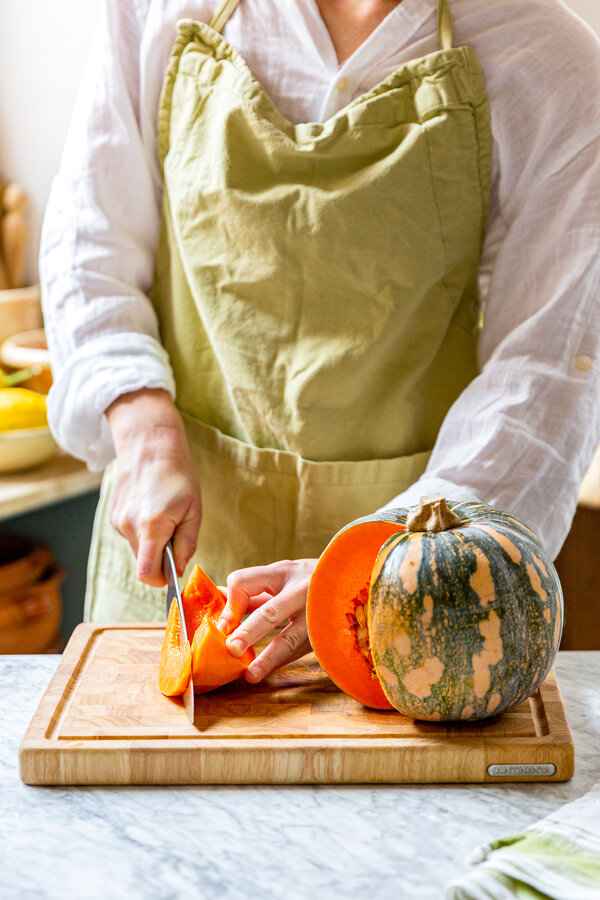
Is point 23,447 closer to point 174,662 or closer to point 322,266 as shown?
point 322,266

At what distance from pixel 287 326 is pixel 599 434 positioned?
1.28ft

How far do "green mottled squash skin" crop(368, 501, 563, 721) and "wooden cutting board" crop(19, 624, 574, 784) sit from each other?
0.03 metres

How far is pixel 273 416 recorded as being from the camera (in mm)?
1265

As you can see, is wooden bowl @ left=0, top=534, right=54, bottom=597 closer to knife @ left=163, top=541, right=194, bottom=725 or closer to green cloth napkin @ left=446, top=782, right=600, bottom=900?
knife @ left=163, top=541, right=194, bottom=725

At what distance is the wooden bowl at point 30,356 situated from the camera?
229 centimetres

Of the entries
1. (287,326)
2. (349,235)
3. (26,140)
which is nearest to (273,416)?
(287,326)

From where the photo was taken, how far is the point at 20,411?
83.7 inches

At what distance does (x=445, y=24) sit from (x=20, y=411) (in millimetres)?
1287

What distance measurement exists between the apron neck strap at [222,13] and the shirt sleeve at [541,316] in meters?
0.35

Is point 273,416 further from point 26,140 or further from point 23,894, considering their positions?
point 26,140

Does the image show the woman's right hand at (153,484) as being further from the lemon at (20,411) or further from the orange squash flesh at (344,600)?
the lemon at (20,411)

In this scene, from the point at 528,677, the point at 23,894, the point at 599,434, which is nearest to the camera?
the point at 23,894

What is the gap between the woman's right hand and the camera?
1.11m

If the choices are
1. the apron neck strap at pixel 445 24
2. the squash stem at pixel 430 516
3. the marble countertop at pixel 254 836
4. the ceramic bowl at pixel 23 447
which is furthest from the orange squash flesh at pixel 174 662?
the ceramic bowl at pixel 23 447
